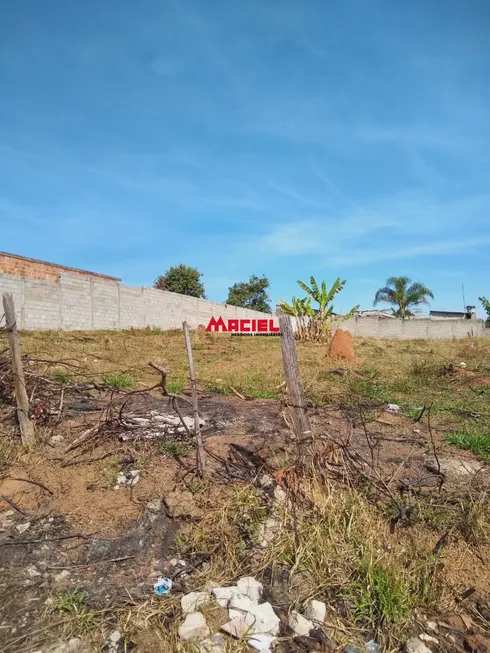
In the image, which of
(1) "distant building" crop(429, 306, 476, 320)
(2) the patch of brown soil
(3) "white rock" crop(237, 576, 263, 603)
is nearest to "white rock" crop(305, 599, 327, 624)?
(3) "white rock" crop(237, 576, 263, 603)

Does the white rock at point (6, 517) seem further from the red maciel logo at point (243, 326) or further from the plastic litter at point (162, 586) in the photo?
the red maciel logo at point (243, 326)

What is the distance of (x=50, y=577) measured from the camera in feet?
8.00

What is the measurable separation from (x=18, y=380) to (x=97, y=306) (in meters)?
12.3

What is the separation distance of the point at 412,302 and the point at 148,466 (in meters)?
33.5

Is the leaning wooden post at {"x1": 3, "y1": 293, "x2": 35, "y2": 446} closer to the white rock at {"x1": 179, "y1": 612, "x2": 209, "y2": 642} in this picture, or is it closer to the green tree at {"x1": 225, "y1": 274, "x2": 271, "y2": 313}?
the white rock at {"x1": 179, "y1": 612, "x2": 209, "y2": 642}

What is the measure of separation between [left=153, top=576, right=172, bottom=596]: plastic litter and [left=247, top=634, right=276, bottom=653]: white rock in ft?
1.65

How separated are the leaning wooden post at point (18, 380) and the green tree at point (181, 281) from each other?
100 ft

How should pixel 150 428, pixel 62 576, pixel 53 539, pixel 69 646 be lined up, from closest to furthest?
pixel 69 646, pixel 62 576, pixel 53 539, pixel 150 428

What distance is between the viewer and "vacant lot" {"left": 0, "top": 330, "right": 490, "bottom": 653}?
220 centimetres

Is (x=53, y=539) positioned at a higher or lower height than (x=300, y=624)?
higher

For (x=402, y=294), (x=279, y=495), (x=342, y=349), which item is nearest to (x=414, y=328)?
(x=402, y=294)

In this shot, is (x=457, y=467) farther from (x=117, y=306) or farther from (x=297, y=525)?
(x=117, y=306)

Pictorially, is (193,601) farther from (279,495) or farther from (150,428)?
(150,428)

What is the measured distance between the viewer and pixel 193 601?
2.27m
